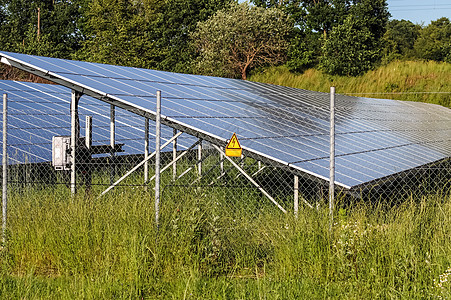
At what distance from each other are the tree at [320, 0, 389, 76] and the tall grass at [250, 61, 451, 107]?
0.83m

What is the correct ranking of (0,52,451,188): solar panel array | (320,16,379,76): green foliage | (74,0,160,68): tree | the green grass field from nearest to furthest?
the green grass field → (0,52,451,188): solar panel array → (320,16,379,76): green foliage → (74,0,160,68): tree

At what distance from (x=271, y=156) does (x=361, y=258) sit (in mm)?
2459

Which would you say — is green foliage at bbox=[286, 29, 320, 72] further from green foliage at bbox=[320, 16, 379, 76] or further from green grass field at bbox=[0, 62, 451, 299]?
green grass field at bbox=[0, 62, 451, 299]

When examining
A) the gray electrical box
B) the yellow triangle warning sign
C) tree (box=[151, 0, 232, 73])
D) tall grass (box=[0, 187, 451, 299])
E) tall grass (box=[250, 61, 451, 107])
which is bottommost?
tall grass (box=[0, 187, 451, 299])

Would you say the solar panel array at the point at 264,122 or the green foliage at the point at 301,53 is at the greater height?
the green foliage at the point at 301,53

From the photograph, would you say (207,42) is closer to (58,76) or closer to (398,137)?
(398,137)

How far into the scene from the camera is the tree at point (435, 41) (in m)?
52.5

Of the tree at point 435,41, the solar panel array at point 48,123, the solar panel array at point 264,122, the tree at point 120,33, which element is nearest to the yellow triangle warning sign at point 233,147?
the solar panel array at point 264,122

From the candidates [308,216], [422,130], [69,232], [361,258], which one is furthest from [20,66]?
[422,130]

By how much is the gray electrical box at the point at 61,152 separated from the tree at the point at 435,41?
147ft

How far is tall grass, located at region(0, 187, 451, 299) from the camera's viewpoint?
6309 millimetres

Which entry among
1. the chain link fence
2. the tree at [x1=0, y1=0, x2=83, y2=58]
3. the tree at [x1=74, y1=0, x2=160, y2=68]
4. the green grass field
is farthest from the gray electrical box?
the tree at [x1=0, y1=0, x2=83, y2=58]

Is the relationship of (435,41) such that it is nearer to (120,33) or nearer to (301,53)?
(301,53)

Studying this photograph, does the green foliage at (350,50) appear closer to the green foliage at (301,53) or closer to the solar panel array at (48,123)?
the green foliage at (301,53)
